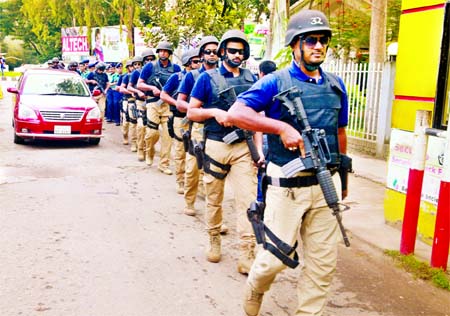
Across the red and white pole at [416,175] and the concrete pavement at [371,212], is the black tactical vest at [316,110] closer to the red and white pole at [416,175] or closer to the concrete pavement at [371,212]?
the red and white pole at [416,175]

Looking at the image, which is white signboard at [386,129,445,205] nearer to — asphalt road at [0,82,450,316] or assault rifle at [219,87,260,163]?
asphalt road at [0,82,450,316]

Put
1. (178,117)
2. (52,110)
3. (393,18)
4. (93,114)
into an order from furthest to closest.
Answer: (393,18), (93,114), (52,110), (178,117)

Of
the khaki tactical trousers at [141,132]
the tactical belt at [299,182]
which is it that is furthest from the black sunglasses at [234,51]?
the khaki tactical trousers at [141,132]

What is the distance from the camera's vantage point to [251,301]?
131 inches

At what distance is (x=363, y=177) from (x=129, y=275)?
5236 mm

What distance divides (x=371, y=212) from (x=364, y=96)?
4646 mm

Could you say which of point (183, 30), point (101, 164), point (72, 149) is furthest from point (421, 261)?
point (183, 30)

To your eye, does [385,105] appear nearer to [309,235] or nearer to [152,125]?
[152,125]

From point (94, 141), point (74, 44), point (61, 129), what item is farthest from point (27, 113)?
point (74, 44)

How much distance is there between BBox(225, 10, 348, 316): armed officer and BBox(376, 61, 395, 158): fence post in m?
6.65

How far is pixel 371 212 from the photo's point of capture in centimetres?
639

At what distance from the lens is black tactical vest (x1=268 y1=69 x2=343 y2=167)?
299 centimetres

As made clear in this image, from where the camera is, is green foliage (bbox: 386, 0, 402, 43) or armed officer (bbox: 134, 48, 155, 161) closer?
armed officer (bbox: 134, 48, 155, 161)

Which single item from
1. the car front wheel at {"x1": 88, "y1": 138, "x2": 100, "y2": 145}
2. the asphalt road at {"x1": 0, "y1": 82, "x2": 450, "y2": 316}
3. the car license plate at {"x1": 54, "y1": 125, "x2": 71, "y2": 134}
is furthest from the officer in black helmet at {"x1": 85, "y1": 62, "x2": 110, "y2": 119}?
the asphalt road at {"x1": 0, "y1": 82, "x2": 450, "y2": 316}
